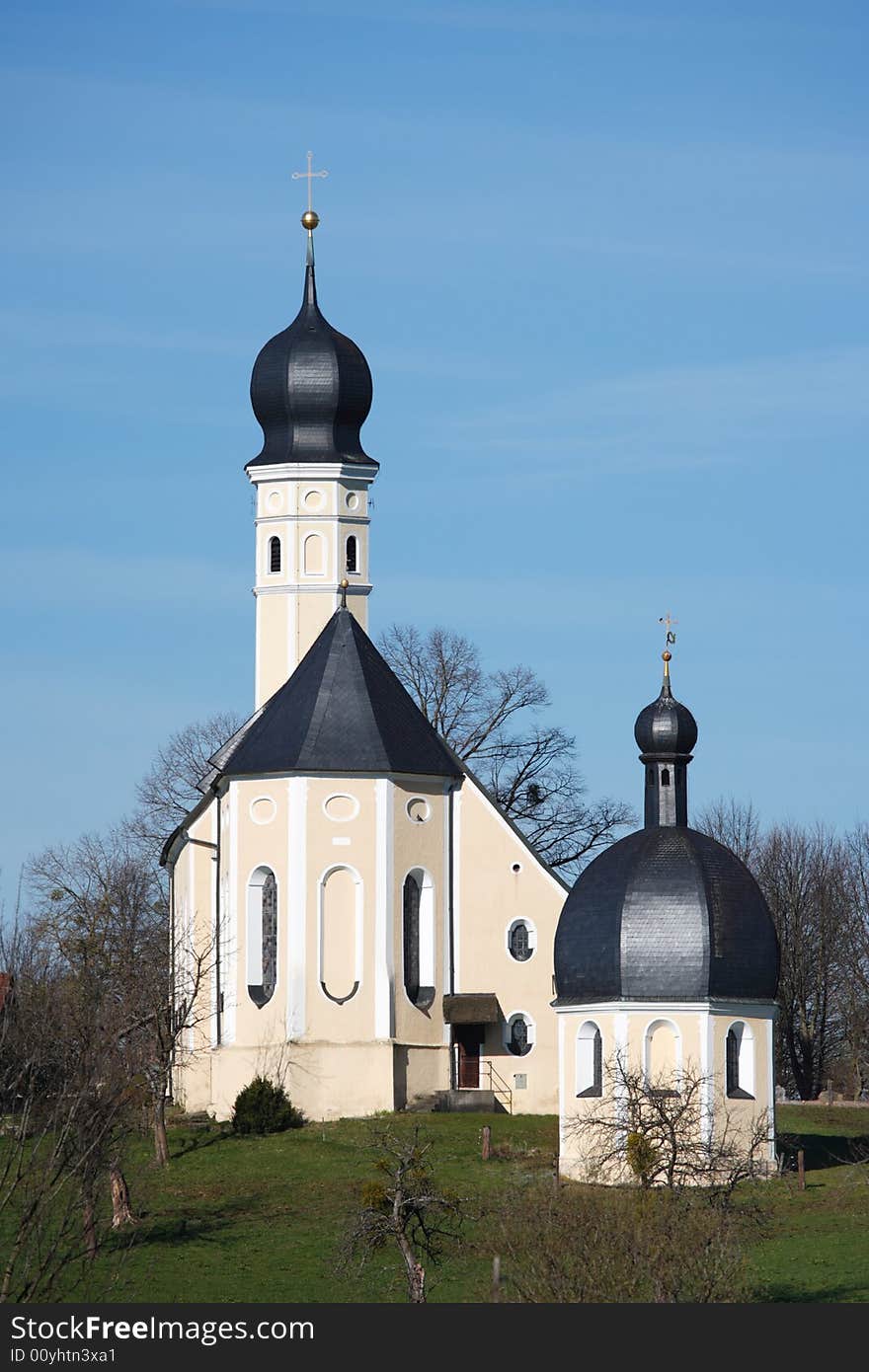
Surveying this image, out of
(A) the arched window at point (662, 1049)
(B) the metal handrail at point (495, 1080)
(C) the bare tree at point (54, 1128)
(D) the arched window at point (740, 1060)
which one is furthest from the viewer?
(B) the metal handrail at point (495, 1080)

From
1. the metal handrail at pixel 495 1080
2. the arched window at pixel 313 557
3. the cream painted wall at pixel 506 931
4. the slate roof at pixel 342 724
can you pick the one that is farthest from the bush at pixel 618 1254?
the arched window at pixel 313 557

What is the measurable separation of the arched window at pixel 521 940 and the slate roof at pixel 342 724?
10.7 ft

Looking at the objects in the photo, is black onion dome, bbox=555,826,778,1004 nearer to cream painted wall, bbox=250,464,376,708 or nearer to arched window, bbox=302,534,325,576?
cream painted wall, bbox=250,464,376,708

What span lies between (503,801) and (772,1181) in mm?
26615

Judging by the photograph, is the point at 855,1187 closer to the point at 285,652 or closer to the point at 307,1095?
the point at 307,1095

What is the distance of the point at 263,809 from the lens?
2148 inches

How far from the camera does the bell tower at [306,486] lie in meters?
61.9

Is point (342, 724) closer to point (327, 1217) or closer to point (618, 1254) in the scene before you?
point (327, 1217)

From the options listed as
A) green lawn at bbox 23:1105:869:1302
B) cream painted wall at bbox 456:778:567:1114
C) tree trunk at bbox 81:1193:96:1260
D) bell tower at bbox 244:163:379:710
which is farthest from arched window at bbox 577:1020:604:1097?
tree trunk at bbox 81:1193:96:1260

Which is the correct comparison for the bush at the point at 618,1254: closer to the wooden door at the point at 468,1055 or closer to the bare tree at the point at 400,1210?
the bare tree at the point at 400,1210

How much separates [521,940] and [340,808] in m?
4.91

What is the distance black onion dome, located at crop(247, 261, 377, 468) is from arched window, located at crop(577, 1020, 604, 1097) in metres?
18.0

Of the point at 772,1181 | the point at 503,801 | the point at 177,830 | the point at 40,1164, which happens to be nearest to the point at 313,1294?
the point at 40,1164

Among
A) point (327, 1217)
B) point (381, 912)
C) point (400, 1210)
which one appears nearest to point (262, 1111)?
point (381, 912)
